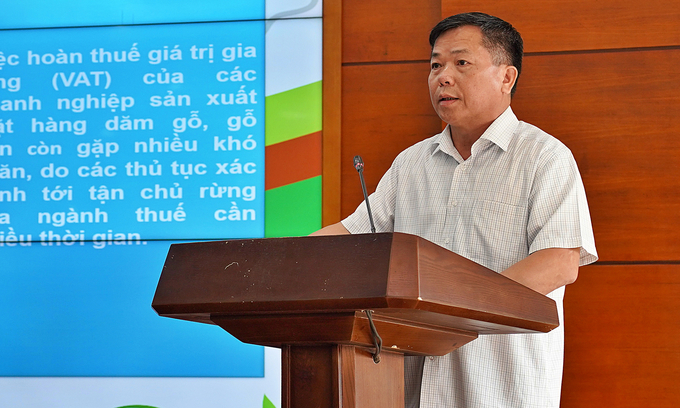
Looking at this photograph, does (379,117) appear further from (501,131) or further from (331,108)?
(501,131)

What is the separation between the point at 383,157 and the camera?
2324mm

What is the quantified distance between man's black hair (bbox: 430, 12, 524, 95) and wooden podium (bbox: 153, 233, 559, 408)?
898 millimetres

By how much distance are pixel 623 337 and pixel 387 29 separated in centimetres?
131

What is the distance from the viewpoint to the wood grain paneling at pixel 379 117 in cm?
232

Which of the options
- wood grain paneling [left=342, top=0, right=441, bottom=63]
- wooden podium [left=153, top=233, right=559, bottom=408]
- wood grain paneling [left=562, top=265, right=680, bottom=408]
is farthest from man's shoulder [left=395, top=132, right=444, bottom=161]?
wooden podium [left=153, top=233, right=559, bottom=408]

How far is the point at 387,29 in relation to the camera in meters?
2.38

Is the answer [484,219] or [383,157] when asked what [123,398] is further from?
[484,219]

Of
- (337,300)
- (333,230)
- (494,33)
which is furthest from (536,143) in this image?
(337,300)

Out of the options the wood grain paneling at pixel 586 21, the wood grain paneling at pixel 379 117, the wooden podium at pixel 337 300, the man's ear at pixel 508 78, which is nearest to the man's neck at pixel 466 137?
the man's ear at pixel 508 78

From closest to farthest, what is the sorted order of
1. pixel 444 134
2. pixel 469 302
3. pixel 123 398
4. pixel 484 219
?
pixel 469 302 < pixel 484 219 < pixel 444 134 < pixel 123 398

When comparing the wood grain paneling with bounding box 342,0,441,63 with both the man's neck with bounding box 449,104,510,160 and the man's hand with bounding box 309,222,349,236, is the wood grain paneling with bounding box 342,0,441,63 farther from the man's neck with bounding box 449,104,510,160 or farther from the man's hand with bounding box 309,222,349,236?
the man's hand with bounding box 309,222,349,236

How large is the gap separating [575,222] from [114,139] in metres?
1.70

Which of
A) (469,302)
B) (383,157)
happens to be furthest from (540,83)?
(469,302)

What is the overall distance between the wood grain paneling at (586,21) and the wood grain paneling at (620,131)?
4 cm
